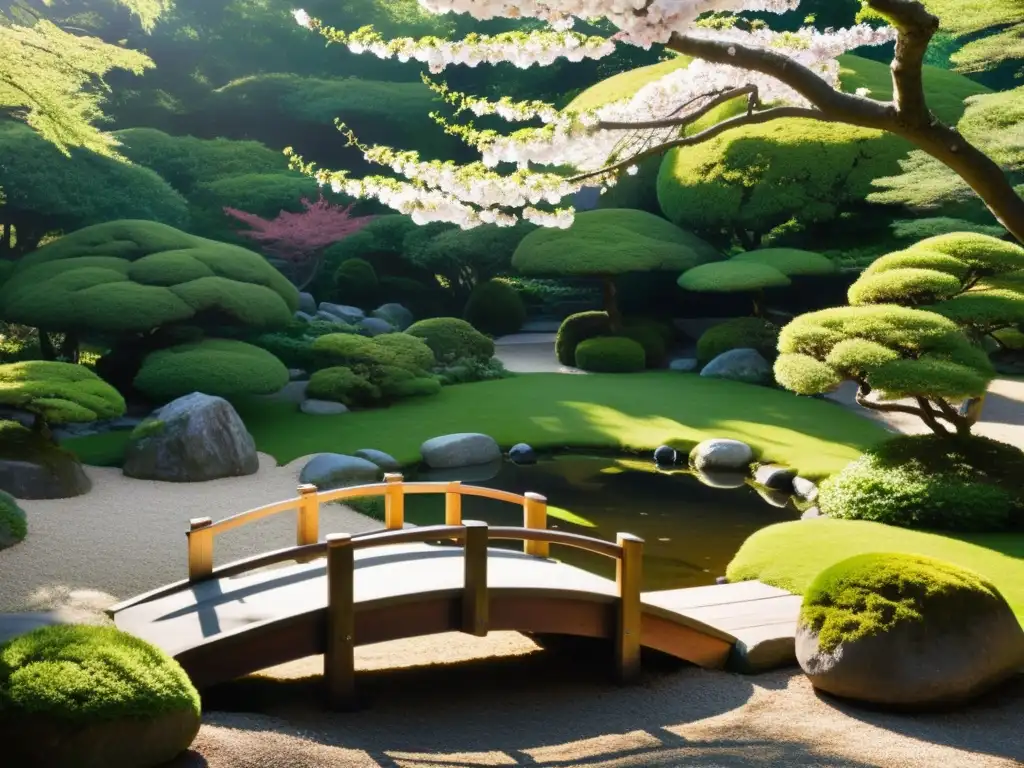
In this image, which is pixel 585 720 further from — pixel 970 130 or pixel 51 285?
pixel 51 285

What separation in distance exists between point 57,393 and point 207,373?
9.12 feet

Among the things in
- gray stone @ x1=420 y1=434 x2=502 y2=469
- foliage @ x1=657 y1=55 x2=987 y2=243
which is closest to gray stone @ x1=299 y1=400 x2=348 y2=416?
gray stone @ x1=420 y1=434 x2=502 y2=469

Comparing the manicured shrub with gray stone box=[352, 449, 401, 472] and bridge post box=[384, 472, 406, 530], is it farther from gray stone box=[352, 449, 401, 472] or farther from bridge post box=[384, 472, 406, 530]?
bridge post box=[384, 472, 406, 530]

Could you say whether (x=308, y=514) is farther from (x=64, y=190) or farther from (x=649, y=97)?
(x=64, y=190)

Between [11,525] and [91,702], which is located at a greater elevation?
[91,702]

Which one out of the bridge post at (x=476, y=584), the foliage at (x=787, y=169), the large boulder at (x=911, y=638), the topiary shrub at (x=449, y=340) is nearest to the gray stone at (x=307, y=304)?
the topiary shrub at (x=449, y=340)

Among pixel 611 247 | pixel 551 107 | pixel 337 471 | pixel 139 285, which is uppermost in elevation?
pixel 551 107

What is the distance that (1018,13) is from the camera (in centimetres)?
845

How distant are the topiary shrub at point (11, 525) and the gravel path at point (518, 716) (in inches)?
10.7

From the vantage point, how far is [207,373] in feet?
40.3

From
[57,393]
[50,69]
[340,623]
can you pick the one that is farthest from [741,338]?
[340,623]

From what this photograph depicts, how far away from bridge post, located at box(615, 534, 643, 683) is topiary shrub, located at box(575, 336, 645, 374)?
11607mm

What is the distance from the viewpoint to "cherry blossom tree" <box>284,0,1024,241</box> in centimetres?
373

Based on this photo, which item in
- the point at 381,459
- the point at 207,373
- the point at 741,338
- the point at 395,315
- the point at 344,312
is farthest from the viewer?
the point at 395,315
